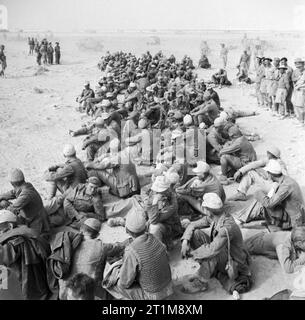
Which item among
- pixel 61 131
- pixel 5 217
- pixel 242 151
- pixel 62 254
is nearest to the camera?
pixel 62 254

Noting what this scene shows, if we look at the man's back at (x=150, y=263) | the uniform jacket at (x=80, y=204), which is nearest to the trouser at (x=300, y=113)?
the uniform jacket at (x=80, y=204)

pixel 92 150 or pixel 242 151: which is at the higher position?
pixel 242 151

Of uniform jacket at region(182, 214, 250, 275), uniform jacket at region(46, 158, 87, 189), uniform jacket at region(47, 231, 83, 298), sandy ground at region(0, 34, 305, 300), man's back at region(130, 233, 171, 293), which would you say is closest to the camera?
man's back at region(130, 233, 171, 293)

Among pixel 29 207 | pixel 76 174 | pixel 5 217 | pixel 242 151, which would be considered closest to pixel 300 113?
pixel 242 151

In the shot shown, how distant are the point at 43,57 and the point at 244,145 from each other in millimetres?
22256

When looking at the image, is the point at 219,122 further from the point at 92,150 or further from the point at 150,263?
the point at 150,263

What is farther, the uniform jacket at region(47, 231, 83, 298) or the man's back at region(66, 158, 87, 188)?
the man's back at region(66, 158, 87, 188)

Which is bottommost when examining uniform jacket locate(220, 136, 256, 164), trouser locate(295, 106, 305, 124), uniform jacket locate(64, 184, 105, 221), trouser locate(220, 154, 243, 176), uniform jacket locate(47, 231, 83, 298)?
uniform jacket locate(64, 184, 105, 221)

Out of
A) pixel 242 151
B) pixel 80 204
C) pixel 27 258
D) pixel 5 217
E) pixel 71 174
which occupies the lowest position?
pixel 80 204

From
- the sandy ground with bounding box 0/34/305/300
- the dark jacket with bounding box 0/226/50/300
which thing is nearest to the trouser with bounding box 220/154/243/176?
the sandy ground with bounding box 0/34/305/300

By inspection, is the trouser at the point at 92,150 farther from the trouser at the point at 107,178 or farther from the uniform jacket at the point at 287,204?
the uniform jacket at the point at 287,204

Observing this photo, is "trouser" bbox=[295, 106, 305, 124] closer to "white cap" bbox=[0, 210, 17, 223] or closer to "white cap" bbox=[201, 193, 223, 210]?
"white cap" bbox=[201, 193, 223, 210]

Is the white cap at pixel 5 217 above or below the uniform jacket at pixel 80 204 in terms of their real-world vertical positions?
above
